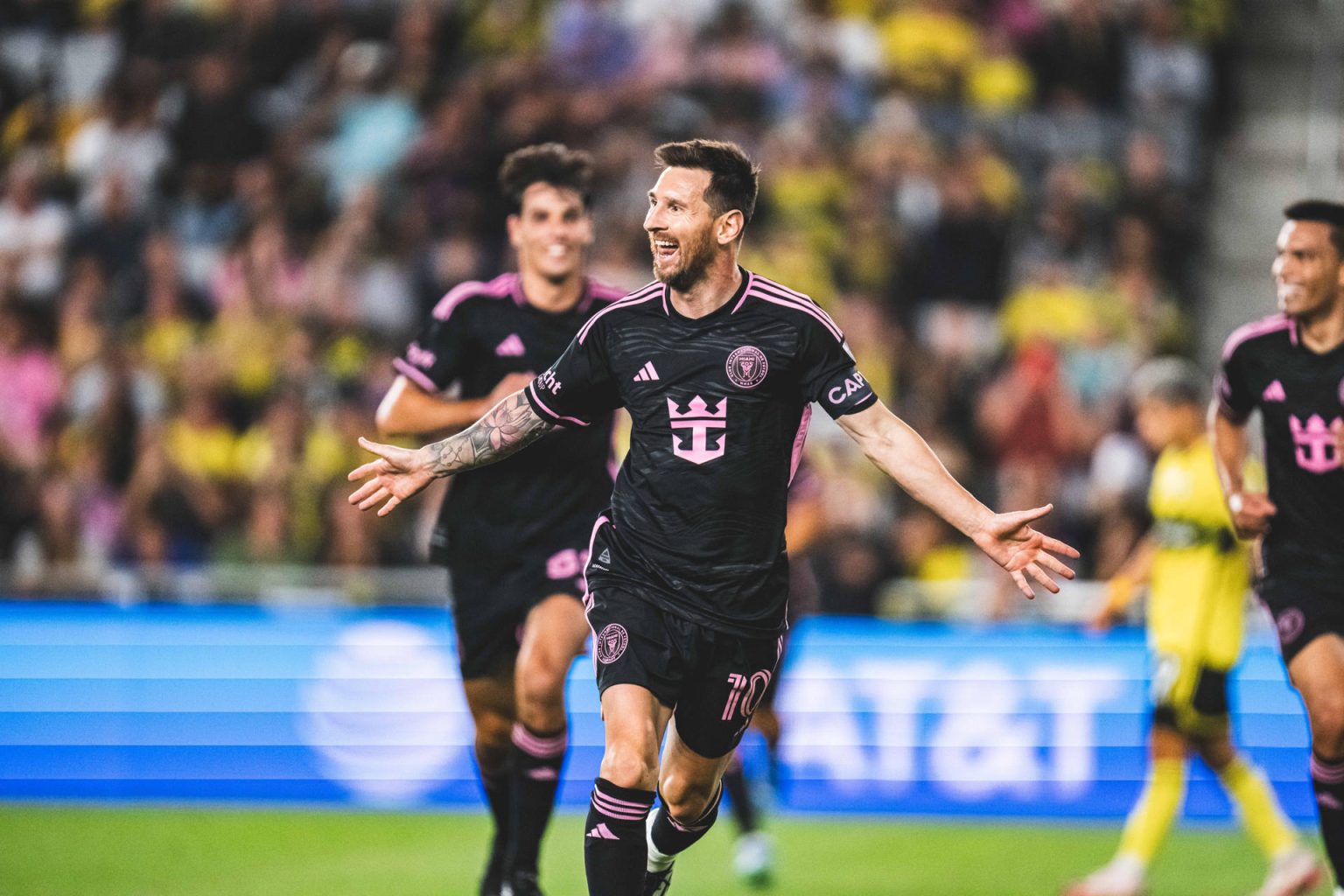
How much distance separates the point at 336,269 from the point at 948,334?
203 inches

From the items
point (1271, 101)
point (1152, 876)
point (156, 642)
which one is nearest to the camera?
point (1152, 876)

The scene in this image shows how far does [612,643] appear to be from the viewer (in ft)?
20.8

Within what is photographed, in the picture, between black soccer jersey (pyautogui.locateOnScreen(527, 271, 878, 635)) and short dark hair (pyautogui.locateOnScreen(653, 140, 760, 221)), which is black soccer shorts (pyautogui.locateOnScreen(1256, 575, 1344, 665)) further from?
short dark hair (pyautogui.locateOnScreen(653, 140, 760, 221))

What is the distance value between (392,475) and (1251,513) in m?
3.59

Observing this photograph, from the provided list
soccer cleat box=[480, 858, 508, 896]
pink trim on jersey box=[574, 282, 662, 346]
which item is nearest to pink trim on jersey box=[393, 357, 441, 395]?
pink trim on jersey box=[574, 282, 662, 346]

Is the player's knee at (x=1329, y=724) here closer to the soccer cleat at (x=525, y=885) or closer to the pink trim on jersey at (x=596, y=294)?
the soccer cleat at (x=525, y=885)

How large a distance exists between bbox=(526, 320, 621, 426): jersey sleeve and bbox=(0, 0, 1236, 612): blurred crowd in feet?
21.6

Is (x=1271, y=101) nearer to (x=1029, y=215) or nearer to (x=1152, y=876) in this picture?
(x=1029, y=215)

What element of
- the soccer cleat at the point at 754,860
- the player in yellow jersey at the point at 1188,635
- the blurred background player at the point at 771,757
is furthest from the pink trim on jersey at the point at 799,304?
the soccer cleat at the point at 754,860

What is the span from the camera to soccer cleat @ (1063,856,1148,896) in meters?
9.00

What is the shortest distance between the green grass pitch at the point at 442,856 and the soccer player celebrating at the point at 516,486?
1.36m

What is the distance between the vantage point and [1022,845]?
1070 cm

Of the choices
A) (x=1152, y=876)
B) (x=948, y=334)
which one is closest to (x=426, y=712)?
(x=1152, y=876)

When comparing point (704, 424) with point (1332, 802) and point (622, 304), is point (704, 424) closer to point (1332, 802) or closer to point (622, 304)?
point (622, 304)
